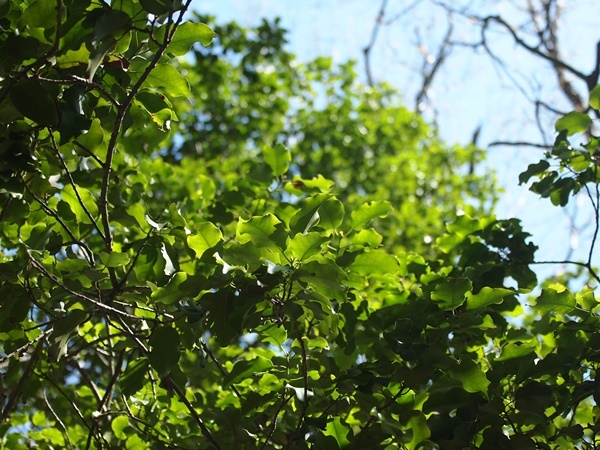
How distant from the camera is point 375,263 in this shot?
1946 mm

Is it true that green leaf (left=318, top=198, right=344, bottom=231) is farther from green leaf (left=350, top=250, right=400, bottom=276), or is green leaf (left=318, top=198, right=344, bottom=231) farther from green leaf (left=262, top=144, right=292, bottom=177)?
green leaf (left=262, top=144, right=292, bottom=177)

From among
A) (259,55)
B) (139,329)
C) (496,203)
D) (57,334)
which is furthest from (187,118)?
(57,334)

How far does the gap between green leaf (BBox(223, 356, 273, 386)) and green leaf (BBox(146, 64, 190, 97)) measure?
0.71 metres

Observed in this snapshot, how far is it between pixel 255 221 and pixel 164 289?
26cm

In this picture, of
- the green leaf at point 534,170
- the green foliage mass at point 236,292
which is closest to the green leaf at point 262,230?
the green foliage mass at point 236,292

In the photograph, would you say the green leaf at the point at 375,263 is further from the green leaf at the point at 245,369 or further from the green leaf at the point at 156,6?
the green leaf at the point at 156,6

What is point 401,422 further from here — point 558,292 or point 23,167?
point 23,167

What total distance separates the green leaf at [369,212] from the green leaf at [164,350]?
68 cm

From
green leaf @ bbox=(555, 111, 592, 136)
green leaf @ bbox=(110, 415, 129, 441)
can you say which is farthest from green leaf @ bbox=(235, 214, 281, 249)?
green leaf @ bbox=(555, 111, 592, 136)

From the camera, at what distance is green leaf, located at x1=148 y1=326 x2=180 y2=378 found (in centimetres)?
162

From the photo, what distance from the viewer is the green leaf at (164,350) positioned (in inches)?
64.0

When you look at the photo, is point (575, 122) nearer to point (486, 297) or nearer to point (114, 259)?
point (486, 297)

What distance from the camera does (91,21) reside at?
1.50 metres

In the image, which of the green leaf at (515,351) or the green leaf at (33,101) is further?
the green leaf at (515,351)
